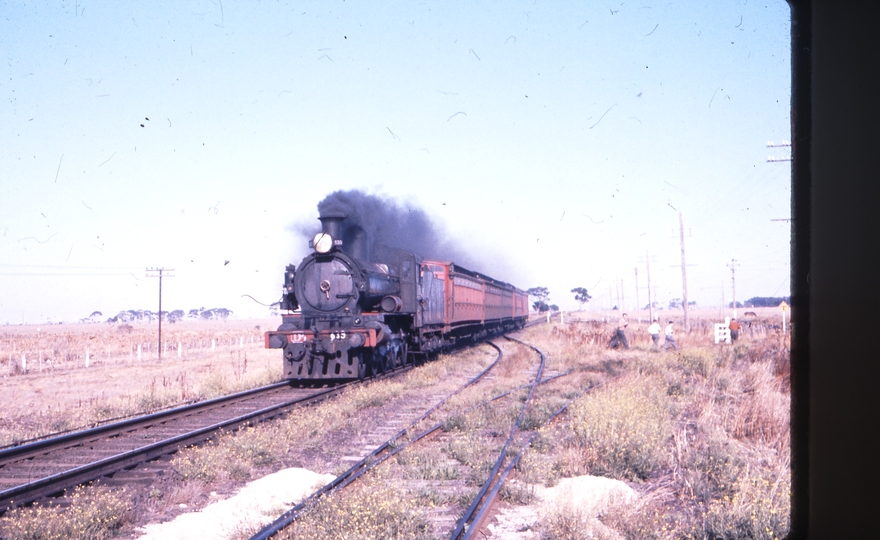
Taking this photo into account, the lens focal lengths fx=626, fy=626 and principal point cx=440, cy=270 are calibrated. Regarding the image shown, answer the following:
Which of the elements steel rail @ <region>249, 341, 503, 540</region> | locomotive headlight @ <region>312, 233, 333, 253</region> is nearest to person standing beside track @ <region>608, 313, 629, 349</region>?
locomotive headlight @ <region>312, 233, 333, 253</region>

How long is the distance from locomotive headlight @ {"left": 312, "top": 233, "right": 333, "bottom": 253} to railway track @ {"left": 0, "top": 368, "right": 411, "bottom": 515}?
3.82 metres

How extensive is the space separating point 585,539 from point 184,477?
16.2ft

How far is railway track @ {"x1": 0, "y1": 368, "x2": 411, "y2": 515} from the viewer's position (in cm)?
692

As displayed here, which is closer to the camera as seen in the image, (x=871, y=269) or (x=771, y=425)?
(x=871, y=269)

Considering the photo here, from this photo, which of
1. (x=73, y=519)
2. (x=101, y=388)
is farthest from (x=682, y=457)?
(x=101, y=388)

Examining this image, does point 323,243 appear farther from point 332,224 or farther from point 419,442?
point 419,442

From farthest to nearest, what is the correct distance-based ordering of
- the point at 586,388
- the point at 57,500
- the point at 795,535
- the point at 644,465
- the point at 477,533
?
the point at 586,388 → the point at 644,465 → the point at 57,500 → the point at 477,533 → the point at 795,535

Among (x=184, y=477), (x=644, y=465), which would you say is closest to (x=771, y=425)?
(x=644, y=465)

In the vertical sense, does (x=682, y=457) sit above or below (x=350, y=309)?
below

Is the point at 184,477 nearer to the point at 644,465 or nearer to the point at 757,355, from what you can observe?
the point at 644,465

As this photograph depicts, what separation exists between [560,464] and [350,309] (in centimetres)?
889

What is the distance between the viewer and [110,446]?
30.1 ft

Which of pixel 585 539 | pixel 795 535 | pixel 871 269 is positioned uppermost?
pixel 871 269

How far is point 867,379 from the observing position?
333cm
